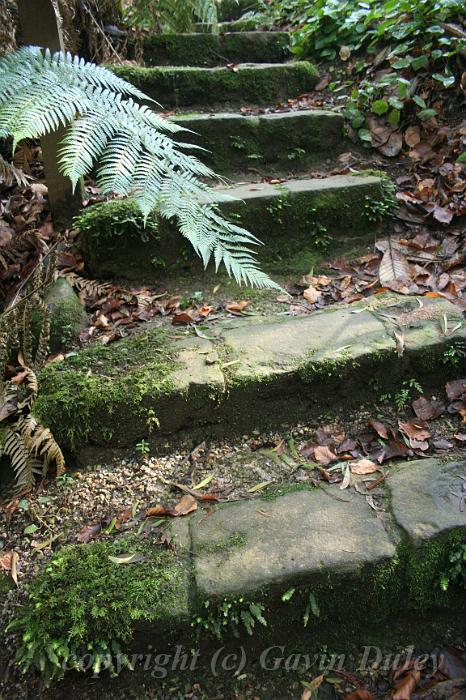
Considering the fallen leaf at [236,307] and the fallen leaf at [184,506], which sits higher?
the fallen leaf at [236,307]

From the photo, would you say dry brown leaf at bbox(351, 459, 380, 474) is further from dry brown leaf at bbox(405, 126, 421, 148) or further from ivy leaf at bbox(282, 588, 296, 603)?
dry brown leaf at bbox(405, 126, 421, 148)

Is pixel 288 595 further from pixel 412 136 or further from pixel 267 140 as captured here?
pixel 412 136

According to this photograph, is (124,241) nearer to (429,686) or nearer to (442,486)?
(442,486)

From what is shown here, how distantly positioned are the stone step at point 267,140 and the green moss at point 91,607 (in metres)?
2.63

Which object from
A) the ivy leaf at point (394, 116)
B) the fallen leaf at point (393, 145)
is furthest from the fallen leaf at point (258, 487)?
the ivy leaf at point (394, 116)

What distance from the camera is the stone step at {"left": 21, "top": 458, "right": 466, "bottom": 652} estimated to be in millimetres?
1481

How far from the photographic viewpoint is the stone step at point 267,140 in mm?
3286

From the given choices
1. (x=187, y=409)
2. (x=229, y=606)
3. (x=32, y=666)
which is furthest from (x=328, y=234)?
(x=32, y=666)

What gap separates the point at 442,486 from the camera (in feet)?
5.66

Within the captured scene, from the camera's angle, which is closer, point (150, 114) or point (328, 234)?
point (150, 114)

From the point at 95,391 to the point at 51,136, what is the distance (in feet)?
4.80

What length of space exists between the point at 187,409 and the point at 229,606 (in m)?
0.73

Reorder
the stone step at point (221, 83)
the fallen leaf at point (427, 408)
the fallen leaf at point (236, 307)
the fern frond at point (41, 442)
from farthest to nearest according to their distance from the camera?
the stone step at point (221, 83) < the fallen leaf at point (236, 307) < the fallen leaf at point (427, 408) < the fern frond at point (41, 442)

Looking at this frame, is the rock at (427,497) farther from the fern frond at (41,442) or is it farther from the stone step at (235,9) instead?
the stone step at (235,9)
